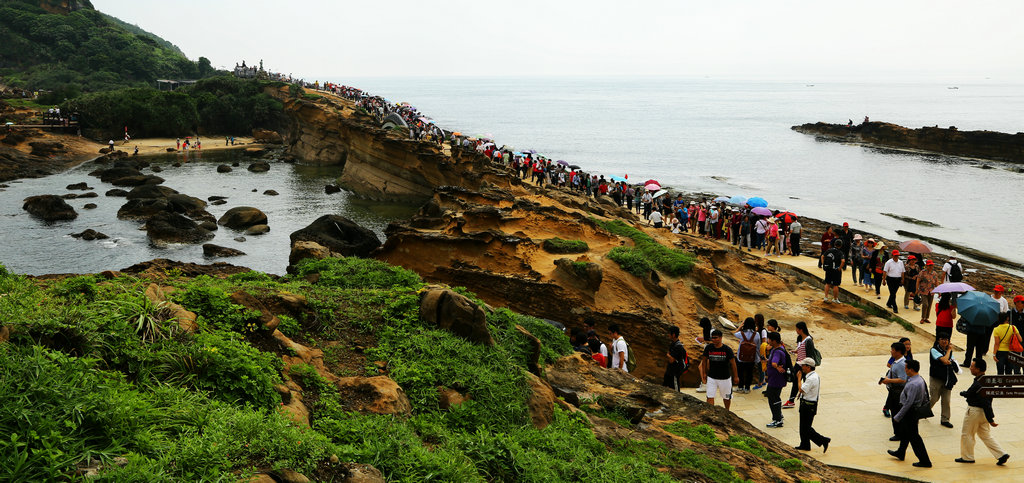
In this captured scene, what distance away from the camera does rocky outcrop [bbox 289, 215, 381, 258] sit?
100ft

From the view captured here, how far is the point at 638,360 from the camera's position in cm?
1639

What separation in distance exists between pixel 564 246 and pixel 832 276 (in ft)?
26.7

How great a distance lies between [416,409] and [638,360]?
8955 mm

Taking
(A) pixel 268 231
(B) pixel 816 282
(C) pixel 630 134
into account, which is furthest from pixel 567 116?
(B) pixel 816 282

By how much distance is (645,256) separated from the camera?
19.7 m

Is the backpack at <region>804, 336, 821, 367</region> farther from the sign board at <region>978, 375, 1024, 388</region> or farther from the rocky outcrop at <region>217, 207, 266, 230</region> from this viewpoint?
the rocky outcrop at <region>217, 207, 266, 230</region>

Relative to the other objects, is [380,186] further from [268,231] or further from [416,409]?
[416,409]

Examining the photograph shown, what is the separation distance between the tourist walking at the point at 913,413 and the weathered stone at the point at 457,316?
6443mm

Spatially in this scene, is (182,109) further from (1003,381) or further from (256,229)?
(1003,381)

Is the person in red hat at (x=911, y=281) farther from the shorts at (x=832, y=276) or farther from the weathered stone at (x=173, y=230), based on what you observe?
the weathered stone at (x=173, y=230)

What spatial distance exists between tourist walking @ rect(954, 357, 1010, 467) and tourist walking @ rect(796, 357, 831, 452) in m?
1.96

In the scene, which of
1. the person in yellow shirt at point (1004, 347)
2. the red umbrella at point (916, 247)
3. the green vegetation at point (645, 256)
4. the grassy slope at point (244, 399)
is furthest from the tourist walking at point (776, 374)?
the red umbrella at point (916, 247)

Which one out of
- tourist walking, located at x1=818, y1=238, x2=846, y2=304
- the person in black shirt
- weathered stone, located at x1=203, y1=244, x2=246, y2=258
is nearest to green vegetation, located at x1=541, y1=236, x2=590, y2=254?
the person in black shirt

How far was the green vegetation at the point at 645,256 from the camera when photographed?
1827 cm
